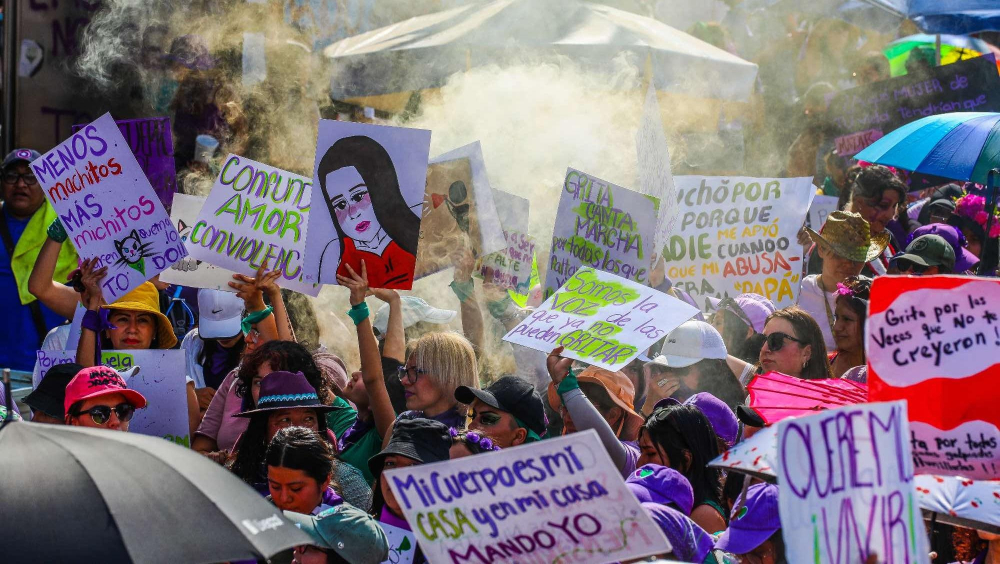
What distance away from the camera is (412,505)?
2.77m

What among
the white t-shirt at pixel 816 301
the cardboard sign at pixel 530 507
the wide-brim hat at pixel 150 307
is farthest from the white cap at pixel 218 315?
the cardboard sign at pixel 530 507

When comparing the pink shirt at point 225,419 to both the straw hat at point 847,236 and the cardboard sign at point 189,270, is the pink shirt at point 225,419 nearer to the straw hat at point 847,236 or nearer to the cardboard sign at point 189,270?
the cardboard sign at point 189,270

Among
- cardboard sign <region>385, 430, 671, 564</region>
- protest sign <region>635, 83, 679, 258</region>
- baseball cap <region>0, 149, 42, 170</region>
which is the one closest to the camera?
cardboard sign <region>385, 430, 671, 564</region>

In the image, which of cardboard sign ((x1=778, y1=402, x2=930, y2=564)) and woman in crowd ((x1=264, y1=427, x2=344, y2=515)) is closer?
cardboard sign ((x1=778, y1=402, x2=930, y2=564))

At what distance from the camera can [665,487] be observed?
3.87 metres

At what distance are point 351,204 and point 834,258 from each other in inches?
98.7

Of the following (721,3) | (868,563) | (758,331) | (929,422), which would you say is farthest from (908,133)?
(721,3)

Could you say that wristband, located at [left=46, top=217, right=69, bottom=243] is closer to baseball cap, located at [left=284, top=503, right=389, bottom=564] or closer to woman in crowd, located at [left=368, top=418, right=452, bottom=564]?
woman in crowd, located at [left=368, top=418, right=452, bottom=564]

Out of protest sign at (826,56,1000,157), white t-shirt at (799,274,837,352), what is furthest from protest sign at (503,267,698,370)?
protest sign at (826,56,1000,157)

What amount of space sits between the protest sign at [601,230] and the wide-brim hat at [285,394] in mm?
1562

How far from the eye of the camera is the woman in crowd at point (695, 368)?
5.26 meters

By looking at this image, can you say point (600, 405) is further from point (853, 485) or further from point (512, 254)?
point (853, 485)

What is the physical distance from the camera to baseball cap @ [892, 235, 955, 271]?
233 inches

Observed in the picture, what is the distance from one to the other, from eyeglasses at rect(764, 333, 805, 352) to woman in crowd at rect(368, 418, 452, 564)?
5.08 ft
